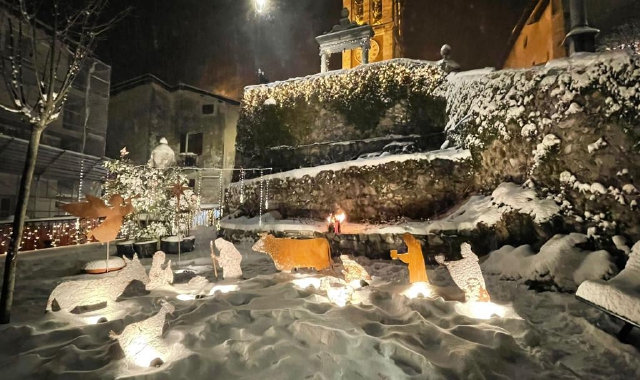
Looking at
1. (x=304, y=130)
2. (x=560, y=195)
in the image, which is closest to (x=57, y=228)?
(x=304, y=130)

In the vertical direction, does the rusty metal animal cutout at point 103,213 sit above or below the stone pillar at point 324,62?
below

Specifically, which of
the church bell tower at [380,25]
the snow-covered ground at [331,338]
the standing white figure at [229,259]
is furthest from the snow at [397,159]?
the church bell tower at [380,25]

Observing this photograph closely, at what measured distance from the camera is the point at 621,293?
351 centimetres

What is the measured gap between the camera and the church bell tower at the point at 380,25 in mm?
25453

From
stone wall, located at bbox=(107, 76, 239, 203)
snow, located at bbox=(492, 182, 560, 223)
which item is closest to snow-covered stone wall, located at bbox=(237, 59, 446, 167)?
snow, located at bbox=(492, 182, 560, 223)

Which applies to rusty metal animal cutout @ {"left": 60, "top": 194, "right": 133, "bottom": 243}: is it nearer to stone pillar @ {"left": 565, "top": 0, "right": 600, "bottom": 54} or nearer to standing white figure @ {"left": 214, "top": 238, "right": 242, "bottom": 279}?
standing white figure @ {"left": 214, "top": 238, "right": 242, "bottom": 279}

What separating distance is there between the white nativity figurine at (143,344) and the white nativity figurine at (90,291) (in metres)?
1.95

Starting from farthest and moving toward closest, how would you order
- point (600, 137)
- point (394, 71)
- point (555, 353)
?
point (394, 71) < point (600, 137) < point (555, 353)

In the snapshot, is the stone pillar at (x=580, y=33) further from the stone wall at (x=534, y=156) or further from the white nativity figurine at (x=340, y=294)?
the white nativity figurine at (x=340, y=294)

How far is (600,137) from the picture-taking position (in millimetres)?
6551

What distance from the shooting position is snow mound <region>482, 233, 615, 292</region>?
548cm

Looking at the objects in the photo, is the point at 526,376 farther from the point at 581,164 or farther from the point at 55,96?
the point at 55,96

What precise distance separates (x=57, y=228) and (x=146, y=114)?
16.1 m

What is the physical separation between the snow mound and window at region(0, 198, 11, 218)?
22379mm
